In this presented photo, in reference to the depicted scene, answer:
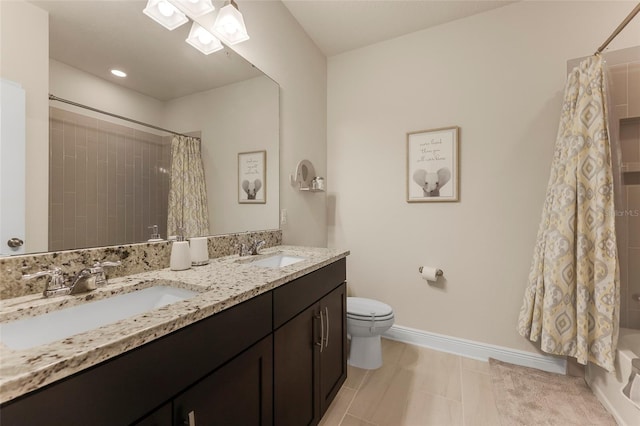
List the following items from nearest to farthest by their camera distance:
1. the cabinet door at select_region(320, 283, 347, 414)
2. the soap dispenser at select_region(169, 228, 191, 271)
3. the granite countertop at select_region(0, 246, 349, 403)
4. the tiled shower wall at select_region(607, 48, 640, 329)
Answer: the granite countertop at select_region(0, 246, 349, 403) → the soap dispenser at select_region(169, 228, 191, 271) → the cabinet door at select_region(320, 283, 347, 414) → the tiled shower wall at select_region(607, 48, 640, 329)

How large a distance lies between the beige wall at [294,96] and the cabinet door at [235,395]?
1.18 metres

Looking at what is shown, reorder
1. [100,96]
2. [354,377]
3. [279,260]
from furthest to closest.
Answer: [354,377]
[279,260]
[100,96]

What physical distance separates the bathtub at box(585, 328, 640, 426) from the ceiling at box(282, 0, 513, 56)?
2.38 meters

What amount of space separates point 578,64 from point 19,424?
2931 mm

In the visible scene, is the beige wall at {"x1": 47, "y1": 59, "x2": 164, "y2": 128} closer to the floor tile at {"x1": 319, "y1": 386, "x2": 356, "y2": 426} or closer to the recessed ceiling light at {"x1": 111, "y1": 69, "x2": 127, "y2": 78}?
the recessed ceiling light at {"x1": 111, "y1": 69, "x2": 127, "y2": 78}

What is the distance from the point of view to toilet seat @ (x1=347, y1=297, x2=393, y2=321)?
183cm

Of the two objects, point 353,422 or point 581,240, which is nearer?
point 353,422

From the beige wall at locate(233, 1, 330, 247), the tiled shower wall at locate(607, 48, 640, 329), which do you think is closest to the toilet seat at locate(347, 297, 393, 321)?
the beige wall at locate(233, 1, 330, 247)

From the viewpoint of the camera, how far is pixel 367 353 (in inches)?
75.8

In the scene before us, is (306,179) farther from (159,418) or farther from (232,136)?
(159,418)

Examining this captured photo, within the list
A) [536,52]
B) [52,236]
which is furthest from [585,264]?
[52,236]

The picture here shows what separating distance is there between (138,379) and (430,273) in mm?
2042

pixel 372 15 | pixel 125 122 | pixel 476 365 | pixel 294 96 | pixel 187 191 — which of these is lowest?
pixel 476 365

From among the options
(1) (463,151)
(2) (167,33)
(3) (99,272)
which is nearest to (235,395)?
(3) (99,272)
